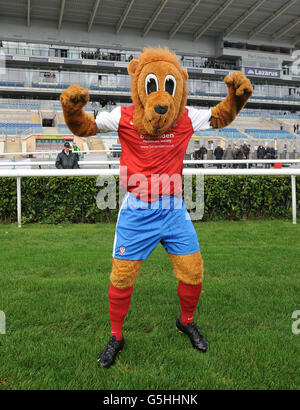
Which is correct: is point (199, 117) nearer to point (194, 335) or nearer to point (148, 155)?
point (148, 155)

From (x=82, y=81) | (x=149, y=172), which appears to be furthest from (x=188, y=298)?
(x=82, y=81)

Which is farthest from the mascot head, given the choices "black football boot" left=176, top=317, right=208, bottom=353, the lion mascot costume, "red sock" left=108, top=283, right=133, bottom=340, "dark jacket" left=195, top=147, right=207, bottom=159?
"dark jacket" left=195, top=147, right=207, bottom=159

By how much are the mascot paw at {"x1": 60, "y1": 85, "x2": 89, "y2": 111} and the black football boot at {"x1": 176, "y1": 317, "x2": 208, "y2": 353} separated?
5.75 feet

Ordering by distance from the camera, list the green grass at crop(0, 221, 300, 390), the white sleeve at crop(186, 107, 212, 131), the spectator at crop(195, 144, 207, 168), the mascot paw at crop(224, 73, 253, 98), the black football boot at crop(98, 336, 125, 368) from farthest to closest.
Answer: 1. the spectator at crop(195, 144, 207, 168)
2. the white sleeve at crop(186, 107, 212, 131)
3. the mascot paw at crop(224, 73, 253, 98)
4. the black football boot at crop(98, 336, 125, 368)
5. the green grass at crop(0, 221, 300, 390)

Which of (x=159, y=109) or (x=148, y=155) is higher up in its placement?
(x=159, y=109)

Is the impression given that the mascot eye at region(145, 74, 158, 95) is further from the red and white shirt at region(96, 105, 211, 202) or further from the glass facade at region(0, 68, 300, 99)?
the glass facade at region(0, 68, 300, 99)

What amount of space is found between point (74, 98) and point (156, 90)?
0.56 meters

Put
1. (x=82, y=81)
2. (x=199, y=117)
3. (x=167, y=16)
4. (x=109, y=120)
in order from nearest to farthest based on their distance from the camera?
(x=109, y=120), (x=199, y=117), (x=167, y=16), (x=82, y=81)

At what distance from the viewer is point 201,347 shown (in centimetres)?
255

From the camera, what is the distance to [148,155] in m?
2.60

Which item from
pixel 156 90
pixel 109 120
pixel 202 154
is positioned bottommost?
pixel 109 120

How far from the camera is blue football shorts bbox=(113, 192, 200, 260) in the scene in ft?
8.38

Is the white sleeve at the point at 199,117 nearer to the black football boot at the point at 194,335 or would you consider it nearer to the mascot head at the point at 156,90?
the mascot head at the point at 156,90
